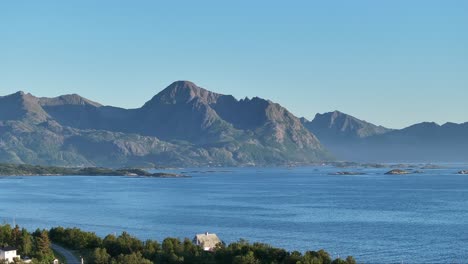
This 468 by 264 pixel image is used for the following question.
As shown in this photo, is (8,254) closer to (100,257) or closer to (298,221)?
(100,257)

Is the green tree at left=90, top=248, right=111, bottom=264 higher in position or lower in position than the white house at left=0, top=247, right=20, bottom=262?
higher

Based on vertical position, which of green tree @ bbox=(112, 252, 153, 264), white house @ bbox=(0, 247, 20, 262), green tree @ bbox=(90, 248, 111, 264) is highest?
green tree @ bbox=(112, 252, 153, 264)

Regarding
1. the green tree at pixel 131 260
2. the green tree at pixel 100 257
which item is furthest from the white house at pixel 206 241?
the green tree at pixel 131 260

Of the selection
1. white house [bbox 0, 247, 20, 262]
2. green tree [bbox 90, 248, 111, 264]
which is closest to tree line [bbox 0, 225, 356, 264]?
green tree [bbox 90, 248, 111, 264]

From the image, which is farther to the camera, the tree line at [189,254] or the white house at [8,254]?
the white house at [8,254]

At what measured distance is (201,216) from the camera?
505 feet

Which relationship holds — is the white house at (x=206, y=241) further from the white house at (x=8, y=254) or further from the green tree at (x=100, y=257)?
the white house at (x=8, y=254)

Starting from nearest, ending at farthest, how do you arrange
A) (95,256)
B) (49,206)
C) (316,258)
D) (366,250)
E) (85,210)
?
1. (316,258)
2. (95,256)
3. (366,250)
4. (85,210)
5. (49,206)

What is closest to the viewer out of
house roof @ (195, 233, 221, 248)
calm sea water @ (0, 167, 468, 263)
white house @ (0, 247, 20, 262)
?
white house @ (0, 247, 20, 262)

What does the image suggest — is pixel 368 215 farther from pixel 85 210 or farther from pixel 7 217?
pixel 7 217

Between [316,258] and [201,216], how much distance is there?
266ft

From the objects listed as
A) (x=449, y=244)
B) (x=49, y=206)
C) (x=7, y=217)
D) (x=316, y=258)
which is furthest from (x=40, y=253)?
(x=49, y=206)

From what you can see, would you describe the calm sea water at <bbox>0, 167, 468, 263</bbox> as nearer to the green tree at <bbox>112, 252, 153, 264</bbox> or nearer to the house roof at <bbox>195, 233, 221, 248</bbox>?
the house roof at <bbox>195, 233, 221, 248</bbox>

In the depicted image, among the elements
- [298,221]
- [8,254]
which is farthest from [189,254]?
[298,221]
